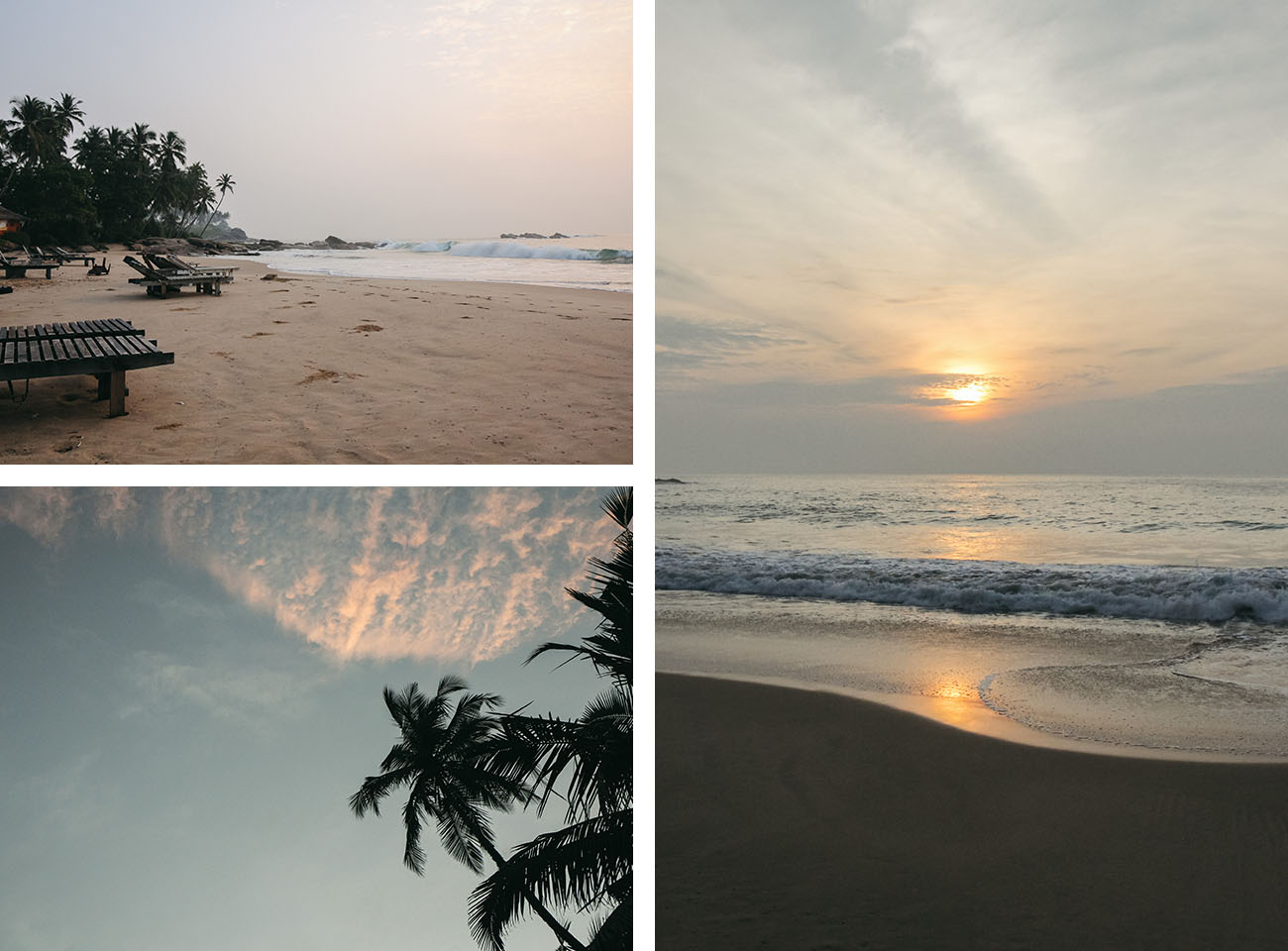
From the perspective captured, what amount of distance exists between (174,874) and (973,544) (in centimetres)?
1002

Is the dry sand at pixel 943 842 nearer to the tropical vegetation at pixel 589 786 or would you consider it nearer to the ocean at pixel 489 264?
the tropical vegetation at pixel 589 786

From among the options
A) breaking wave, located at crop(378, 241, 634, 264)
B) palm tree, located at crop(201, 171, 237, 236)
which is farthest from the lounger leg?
breaking wave, located at crop(378, 241, 634, 264)

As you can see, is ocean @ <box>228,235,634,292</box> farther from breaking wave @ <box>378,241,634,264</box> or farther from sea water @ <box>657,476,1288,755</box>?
sea water @ <box>657,476,1288,755</box>

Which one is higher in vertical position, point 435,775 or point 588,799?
point 588,799

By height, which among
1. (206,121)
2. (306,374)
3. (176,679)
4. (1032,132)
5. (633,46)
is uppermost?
(1032,132)

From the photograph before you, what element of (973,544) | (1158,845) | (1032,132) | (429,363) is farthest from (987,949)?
(1032,132)

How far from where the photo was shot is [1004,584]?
Answer: 8.76 m

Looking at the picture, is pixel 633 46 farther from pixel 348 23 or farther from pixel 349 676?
pixel 349 676

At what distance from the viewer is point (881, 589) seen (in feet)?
28.9

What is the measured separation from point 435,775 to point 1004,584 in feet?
22.6

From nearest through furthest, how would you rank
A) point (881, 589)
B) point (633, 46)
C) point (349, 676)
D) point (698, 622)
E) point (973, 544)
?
1. point (633, 46)
2. point (349, 676)
3. point (698, 622)
4. point (881, 589)
5. point (973, 544)

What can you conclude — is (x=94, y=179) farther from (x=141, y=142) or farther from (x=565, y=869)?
(x=565, y=869)

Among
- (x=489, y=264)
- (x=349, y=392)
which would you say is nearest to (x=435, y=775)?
(x=349, y=392)

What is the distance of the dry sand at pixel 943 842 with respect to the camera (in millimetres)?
2939
